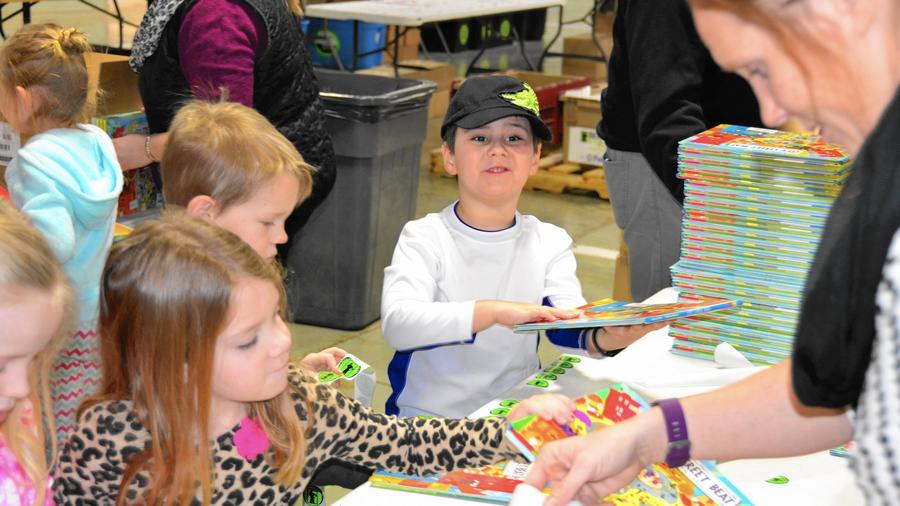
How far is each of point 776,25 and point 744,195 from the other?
1.23 meters

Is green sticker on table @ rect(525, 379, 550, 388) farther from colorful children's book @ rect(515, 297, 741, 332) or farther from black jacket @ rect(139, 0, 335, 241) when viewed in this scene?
black jacket @ rect(139, 0, 335, 241)

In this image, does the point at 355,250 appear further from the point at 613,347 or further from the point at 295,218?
the point at 613,347

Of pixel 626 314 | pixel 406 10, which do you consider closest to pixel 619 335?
pixel 626 314

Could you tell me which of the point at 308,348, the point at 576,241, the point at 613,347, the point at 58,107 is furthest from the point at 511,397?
the point at 576,241

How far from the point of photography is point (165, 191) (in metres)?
2.60

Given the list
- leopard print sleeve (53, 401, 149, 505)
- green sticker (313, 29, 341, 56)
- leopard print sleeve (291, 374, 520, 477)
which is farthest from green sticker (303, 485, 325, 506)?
green sticker (313, 29, 341, 56)

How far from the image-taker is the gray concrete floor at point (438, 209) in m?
4.48

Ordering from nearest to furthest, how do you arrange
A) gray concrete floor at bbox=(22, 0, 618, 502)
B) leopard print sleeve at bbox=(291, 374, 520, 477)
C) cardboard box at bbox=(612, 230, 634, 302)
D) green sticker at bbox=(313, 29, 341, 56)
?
leopard print sleeve at bbox=(291, 374, 520, 477) → cardboard box at bbox=(612, 230, 634, 302) → gray concrete floor at bbox=(22, 0, 618, 502) → green sticker at bbox=(313, 29, 341, 56)

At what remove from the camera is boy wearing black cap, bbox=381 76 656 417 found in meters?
2.38

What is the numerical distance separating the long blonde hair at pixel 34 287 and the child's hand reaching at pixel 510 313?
0.86m

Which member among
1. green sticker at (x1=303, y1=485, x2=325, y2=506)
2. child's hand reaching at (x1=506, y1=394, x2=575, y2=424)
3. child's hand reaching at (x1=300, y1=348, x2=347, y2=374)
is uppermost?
child's hand reaching at (x1=506, y1=394, x2=575, y2=424)

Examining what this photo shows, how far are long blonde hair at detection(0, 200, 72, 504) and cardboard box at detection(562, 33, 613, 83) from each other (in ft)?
28.2

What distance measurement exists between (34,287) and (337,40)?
7.67 metres

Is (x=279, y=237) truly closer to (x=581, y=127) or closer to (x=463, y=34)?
(x=581, y=127)
